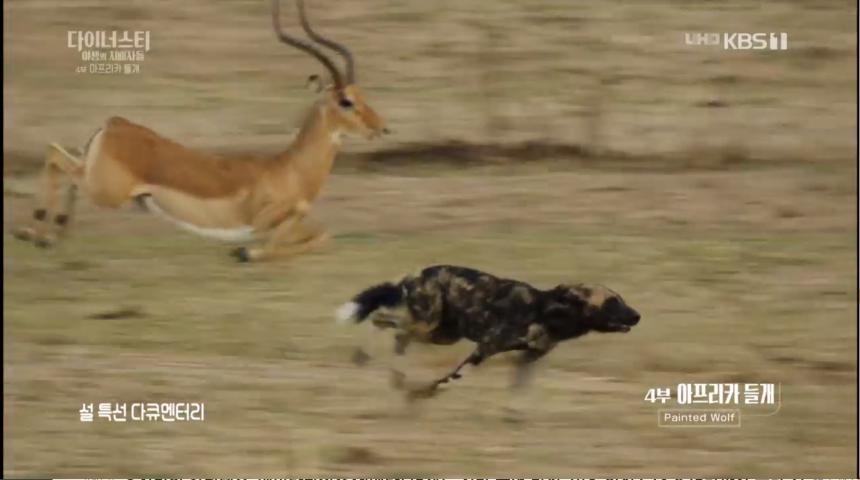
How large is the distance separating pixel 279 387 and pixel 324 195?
29.3 inches

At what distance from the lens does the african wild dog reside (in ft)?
25.1

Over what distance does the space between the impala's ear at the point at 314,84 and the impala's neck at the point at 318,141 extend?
0.17ft

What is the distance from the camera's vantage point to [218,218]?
7715 millimetres

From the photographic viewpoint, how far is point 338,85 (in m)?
7.72

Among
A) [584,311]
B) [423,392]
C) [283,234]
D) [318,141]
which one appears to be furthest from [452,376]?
[318,141]

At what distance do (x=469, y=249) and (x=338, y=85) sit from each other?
79 centimetres

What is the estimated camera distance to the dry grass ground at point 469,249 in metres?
7.70

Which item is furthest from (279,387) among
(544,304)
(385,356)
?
(544,304)

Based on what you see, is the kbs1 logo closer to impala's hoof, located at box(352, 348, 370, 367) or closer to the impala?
the impala

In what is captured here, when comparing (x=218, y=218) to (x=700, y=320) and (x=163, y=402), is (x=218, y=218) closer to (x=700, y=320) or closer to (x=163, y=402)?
(x=163, y=402)

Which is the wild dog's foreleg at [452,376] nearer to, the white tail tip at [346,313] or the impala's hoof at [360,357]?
the impala's hoof at [360,357]

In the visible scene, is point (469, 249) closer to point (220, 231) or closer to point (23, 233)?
point (220, 231)

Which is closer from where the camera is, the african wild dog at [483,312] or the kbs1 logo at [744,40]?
the african wild dog at [483,312]

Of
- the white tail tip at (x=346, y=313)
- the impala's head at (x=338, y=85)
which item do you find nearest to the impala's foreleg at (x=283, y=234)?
the white tail tip at (x=346, y=313)
